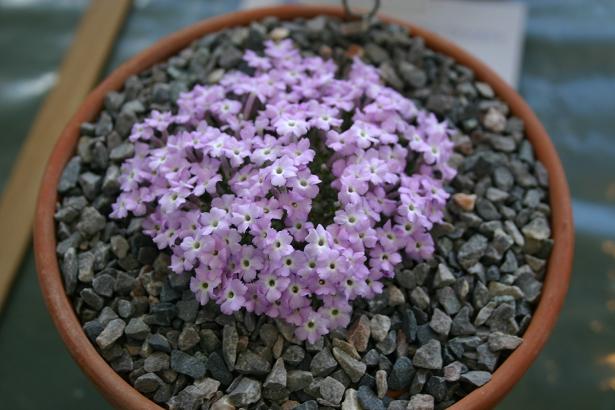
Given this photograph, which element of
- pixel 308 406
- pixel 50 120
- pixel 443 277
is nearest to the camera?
pixel 308 406

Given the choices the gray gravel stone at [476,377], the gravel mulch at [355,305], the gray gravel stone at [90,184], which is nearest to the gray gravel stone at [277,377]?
the gravel mulch at [355,305]

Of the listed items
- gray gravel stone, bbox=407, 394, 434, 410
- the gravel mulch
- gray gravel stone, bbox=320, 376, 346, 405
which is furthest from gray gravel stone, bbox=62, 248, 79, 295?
gray gravel stone, bbox=407, 394, 434, 410

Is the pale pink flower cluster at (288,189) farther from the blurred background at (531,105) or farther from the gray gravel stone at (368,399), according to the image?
the blurred background at (531,105)

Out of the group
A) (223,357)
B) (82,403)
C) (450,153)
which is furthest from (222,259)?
(82,403)

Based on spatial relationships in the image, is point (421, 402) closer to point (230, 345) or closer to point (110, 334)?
point (230, 345)

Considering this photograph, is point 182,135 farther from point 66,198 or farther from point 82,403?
point 82,403

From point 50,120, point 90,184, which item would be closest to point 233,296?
point 90,184
